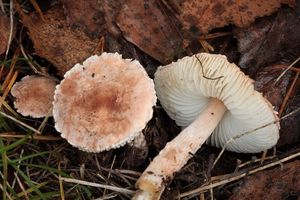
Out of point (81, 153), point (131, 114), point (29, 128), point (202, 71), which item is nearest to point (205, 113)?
point (202, 71)

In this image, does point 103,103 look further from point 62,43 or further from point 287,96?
point 287,96

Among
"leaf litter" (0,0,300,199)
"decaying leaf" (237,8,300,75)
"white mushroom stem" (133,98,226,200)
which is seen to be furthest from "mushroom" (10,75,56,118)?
"decaying leaf" (237,8,300,75)

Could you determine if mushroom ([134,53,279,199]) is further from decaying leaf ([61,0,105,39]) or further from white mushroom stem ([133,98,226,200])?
decaying leaf ([61,0,105,39])

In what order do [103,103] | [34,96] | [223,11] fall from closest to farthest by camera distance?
[103,103], [223,11], [34,96]

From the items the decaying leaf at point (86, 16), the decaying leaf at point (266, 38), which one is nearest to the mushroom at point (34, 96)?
the decaying leaf at point (86, 16)

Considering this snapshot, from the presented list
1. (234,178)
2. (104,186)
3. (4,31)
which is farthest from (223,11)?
(4,31)

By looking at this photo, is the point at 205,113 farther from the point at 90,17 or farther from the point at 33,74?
the point at 33,74
